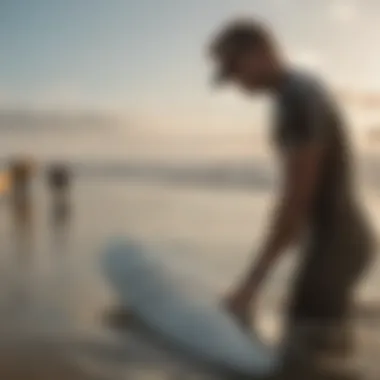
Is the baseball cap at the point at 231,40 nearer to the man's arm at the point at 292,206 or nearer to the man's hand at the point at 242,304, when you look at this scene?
the man's arm at the point at 292,206

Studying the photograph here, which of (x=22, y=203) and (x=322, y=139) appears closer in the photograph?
(x=322, y=139)

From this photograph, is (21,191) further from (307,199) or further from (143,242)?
(307,199)

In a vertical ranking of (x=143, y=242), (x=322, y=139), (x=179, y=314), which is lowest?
(x=179, y=314)

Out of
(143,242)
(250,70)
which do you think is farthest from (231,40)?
Answer: (143,242)

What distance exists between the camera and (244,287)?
872 millimetres

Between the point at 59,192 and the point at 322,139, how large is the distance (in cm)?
38

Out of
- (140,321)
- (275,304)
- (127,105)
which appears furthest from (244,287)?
(127,105)

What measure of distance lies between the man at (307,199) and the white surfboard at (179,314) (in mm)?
34

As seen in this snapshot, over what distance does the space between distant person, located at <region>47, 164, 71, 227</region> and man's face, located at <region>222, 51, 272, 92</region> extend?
0.90 ft

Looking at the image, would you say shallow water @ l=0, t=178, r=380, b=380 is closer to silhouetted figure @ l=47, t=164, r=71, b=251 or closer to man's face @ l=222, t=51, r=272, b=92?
silhouetted figure @ l=47, t=164, r=71, b=251

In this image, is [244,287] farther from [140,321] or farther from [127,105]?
[127,105]

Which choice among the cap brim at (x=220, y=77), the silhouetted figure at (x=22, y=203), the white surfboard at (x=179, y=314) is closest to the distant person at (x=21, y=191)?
the silhouetted figure at (x=22, y=203)

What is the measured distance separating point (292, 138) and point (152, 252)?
0.25 metres

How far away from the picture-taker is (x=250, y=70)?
0.83m
